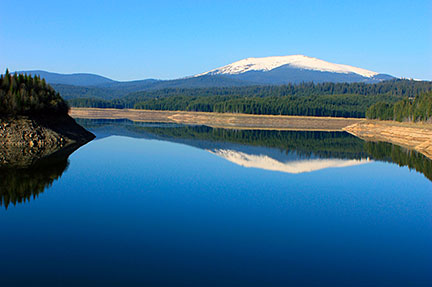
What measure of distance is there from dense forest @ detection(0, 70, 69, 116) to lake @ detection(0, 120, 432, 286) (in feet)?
37.3

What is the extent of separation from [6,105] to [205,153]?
68.1ft

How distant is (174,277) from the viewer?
1345 cm

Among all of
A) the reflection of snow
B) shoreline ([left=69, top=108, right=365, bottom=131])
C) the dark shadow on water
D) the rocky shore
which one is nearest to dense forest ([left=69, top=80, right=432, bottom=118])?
shoreline ([left=69, top=108, right=365, bottom=131])

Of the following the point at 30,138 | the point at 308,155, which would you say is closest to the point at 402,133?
the point at 308,155

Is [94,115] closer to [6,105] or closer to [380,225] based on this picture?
[6,105]

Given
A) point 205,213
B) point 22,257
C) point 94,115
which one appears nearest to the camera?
point 22,257

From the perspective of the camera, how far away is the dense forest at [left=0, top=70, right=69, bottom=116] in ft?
145

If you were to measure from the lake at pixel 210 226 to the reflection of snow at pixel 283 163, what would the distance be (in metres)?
1.88

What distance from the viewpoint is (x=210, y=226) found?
61.8 ft

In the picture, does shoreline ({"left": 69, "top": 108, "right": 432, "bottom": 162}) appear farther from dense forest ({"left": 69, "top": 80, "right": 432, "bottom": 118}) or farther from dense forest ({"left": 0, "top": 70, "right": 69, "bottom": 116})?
dense forest ({"left": 0, "top": 70, "right": 69, "bottom": 116})

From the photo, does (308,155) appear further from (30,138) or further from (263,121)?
(263,121)

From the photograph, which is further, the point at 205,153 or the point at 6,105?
the point at 205,153

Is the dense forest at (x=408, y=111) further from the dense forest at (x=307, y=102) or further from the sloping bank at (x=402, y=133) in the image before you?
the dense forest at (x=307, y=102)

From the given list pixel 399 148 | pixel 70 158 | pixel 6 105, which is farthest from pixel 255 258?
pixel 399 148
